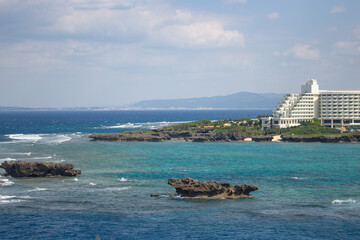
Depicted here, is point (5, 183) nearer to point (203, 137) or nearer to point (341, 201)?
point (341, 201)

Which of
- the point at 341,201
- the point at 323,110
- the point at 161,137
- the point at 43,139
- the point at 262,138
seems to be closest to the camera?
the point at 341,201

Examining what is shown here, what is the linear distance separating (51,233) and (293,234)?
26.2m

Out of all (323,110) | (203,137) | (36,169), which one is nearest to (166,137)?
(203,137)

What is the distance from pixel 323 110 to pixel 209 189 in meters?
137

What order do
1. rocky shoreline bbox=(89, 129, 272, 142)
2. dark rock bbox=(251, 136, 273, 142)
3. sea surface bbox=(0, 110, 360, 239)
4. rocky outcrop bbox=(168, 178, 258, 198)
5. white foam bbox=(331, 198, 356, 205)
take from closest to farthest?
sea surface bbox=(0, 110, 360, 239) → white foam bbox=(331, 198, 356, 205) → rocky outcrop bbox=(168, 178, 258, 198) → dark rock bbox=(251, 136, 273, 142) → rocky shoreline bbox=(89, 129, 272, 142)

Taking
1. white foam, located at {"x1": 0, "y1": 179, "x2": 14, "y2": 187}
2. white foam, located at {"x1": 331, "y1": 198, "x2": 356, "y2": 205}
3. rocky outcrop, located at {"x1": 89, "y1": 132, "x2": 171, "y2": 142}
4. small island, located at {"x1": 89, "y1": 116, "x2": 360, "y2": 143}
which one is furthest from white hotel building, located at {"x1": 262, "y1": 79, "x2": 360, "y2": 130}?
white foam, located at {"x1": 0, "y1": 179, "x2": 14, "y2": 187}

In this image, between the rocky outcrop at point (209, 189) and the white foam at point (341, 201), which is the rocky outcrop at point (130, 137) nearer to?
the rocky outcrop at point (209, 189)

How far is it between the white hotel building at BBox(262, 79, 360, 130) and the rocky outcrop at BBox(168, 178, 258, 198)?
121m

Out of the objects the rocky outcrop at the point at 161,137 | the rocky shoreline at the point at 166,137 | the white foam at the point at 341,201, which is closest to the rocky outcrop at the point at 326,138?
the rocky shoreline at the point at 166,137

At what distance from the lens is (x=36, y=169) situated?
83.7 m

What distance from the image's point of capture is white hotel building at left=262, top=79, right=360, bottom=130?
614 feet

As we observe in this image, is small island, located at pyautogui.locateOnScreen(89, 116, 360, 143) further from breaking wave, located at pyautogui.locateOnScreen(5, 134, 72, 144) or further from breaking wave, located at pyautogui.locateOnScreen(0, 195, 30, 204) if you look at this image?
breaking wave, located at pyautogui.locateOnScreen(0, 195, 30, 204)

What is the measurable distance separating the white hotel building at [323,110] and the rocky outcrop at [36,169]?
11553 cm

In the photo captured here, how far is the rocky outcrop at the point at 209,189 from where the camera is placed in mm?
66000
